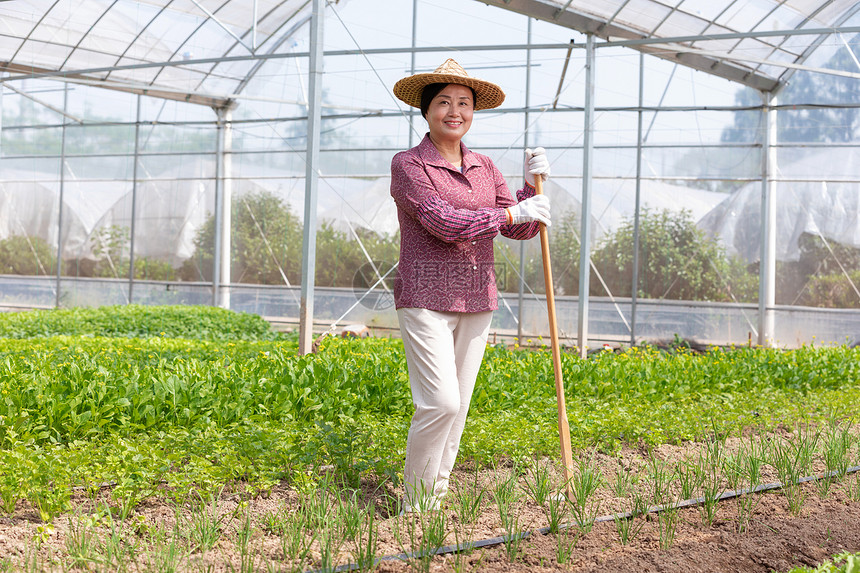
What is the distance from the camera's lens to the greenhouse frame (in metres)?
11.1

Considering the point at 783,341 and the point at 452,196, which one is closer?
the point at 452,196

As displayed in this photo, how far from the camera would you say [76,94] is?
14.2 m

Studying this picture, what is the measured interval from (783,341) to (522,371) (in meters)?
7.53

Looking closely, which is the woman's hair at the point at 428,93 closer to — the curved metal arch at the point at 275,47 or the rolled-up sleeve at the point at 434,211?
the rolled-up sleeve at the point at 434,211

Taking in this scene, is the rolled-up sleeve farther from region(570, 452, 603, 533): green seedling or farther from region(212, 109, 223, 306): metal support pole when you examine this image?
region(212, 109, 223, 306): metal support pole

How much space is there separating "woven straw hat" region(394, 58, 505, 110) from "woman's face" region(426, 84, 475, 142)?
→ 39mm

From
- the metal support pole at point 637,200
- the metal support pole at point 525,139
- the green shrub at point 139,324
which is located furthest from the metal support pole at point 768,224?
the green shrub at point 139,324

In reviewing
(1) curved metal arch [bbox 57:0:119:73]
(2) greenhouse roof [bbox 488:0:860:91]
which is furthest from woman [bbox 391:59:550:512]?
(1) curved metal arch [bbox 57:0:119:73]

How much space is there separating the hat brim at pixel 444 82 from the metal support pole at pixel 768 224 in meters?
9.40

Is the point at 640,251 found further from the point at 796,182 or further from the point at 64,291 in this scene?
the point at 64,291

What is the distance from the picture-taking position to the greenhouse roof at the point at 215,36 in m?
9.92

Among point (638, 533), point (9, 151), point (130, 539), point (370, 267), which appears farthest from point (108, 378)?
point (9, 151)

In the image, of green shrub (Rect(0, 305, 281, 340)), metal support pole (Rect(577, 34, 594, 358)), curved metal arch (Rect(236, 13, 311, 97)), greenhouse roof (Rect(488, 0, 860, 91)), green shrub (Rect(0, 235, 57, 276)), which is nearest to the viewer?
metal support pole (Rect(577, 34, 594, 358))

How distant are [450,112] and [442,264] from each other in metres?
0.56
